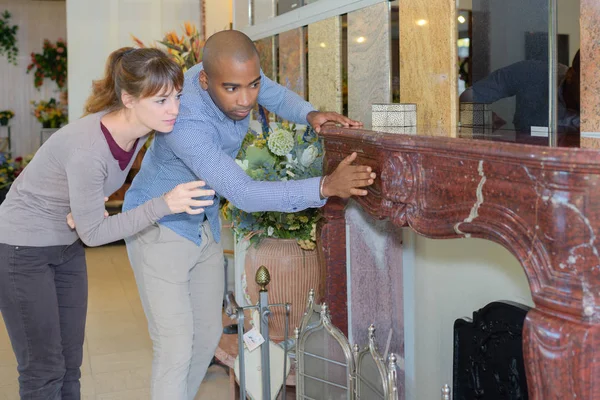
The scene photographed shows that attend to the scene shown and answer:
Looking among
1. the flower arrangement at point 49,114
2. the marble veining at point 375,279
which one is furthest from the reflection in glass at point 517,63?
the flower arrangement at point 49,114

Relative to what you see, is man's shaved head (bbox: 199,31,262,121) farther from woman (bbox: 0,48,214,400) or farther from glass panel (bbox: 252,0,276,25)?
glass panel (bbox: 252,0,276,25)

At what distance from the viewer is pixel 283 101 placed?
2525mm

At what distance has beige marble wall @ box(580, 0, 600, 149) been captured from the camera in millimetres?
1827

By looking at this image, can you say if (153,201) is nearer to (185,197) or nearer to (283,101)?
(185,197)

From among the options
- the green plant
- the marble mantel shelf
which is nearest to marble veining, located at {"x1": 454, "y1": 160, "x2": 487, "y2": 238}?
the marble mantel shelf

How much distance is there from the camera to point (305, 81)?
3.77 meters

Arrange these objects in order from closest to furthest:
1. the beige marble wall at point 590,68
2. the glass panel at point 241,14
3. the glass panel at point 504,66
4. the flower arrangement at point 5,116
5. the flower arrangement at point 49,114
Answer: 1. the beige marble wall at point 590,68
2. the glass panel at point 504,66
3. the glass panel at point 241,14
4. the flower arrangement at point 49,114
5. the flower arrangement at point 5,116

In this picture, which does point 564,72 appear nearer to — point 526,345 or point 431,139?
point 431,139

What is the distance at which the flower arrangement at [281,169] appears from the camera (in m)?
2.96

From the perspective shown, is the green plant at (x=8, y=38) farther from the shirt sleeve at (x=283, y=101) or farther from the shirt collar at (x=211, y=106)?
the shirt collar at (x=211, y=106)

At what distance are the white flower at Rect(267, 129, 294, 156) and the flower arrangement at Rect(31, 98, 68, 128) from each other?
7.03 meters

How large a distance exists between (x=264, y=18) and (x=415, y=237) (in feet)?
7.27

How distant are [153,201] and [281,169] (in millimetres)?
1008

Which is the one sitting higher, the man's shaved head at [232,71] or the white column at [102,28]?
the white column at [102,28]
